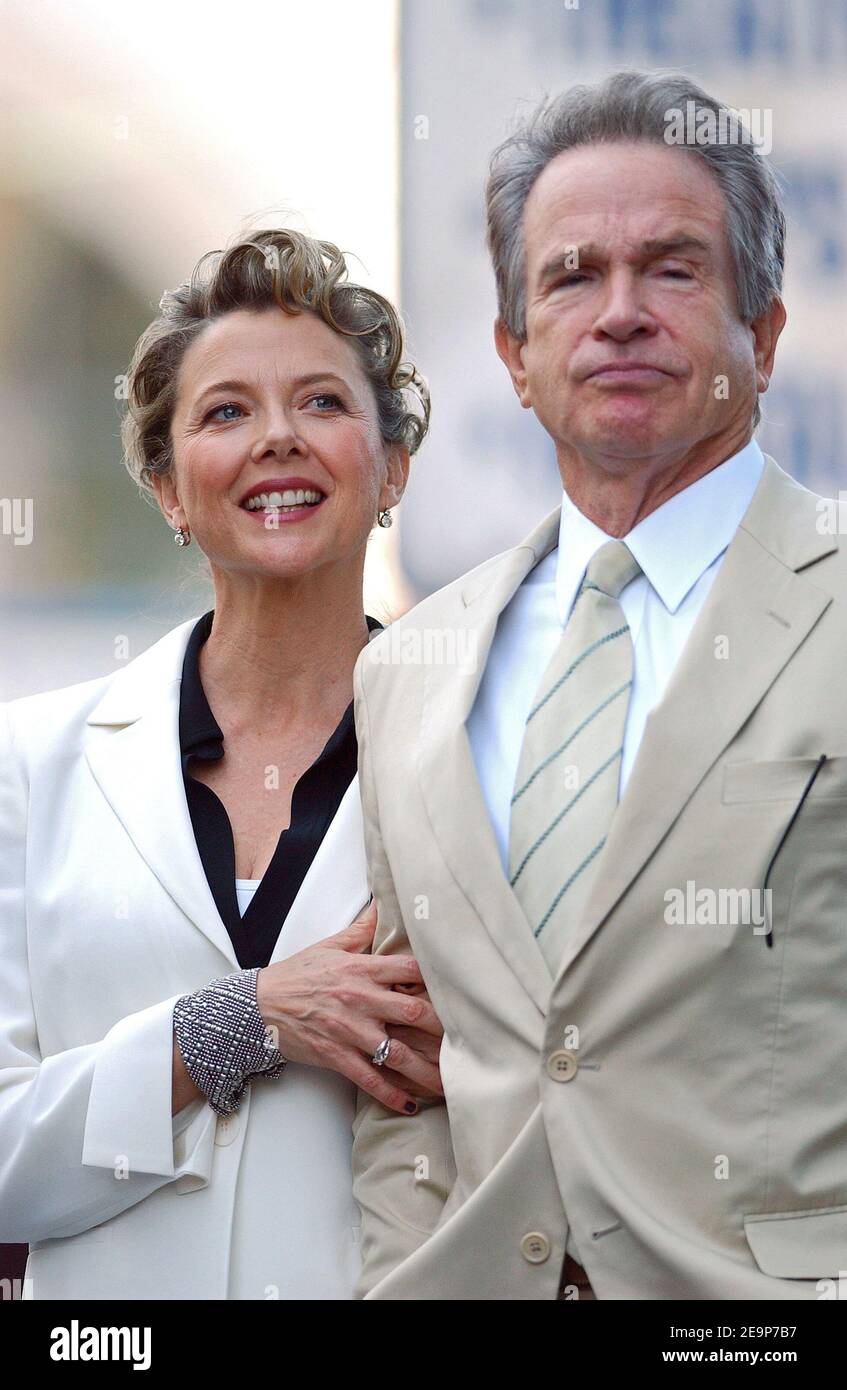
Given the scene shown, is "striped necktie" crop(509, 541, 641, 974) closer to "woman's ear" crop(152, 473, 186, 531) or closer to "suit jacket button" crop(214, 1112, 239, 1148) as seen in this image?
"suit jacket button" crop(214, 1112, 239, 1148)

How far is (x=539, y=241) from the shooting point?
1879mm

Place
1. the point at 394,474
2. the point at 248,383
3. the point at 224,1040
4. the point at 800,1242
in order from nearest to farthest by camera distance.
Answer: the point at 800,1242
the point at 224,1040
the point at 248,383
the point at 394,474

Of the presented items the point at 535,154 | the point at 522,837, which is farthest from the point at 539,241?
the point at 522,837

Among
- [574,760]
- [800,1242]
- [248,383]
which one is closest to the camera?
[800,1242]

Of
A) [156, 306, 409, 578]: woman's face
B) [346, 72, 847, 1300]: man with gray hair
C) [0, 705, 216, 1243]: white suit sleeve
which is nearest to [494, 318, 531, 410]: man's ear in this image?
[346, 72, 847, 1300]: man with gray hair

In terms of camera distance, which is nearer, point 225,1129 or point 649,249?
point 649,249

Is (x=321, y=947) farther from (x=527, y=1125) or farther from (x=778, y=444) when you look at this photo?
(x=778, y=444)

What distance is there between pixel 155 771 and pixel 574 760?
755 millimetres

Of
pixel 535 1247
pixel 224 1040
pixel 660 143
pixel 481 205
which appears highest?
pixel 481 205

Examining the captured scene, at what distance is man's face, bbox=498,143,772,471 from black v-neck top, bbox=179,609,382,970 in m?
0.65

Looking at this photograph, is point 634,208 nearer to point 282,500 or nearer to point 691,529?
point 691,529

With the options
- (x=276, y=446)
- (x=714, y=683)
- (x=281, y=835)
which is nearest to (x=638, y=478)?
(x=714, y=683)

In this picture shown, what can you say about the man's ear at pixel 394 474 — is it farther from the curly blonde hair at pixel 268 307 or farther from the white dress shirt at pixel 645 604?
the white dress shirt at pixel 645 604

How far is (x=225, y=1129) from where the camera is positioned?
2086 millimetres
